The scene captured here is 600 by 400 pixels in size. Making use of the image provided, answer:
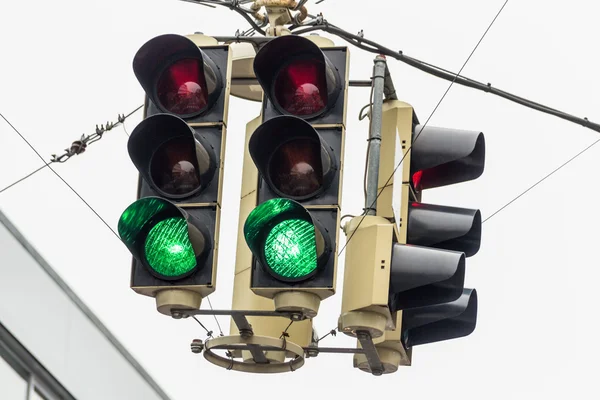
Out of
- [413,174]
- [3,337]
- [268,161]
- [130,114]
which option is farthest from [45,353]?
[268,161]

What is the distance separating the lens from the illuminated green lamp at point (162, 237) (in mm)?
7207

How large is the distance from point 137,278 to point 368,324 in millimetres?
1049

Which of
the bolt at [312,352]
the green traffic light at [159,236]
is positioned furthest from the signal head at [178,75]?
the bolt at [312,352]

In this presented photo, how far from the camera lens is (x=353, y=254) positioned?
7613 millimetres

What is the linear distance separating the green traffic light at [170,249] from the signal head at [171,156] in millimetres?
190

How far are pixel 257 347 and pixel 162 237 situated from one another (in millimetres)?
919

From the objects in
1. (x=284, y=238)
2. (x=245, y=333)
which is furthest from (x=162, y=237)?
(x=245, y=333)

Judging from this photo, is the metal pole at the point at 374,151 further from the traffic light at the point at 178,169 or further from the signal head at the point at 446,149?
the traffic light at the point at 178,169

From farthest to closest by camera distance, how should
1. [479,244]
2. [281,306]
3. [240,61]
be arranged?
1. [240,61]
2. [479,244]
3. [281,306]

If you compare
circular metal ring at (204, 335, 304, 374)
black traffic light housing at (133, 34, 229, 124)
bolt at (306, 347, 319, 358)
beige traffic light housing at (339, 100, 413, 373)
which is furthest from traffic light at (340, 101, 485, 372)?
black traffic light housing at (133, 34, 229, 124)

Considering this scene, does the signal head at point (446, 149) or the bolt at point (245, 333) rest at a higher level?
the signal head at point (446, 149)

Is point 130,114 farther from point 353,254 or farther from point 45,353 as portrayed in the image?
point 45,353

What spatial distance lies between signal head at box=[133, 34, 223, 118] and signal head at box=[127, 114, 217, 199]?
0.54ft

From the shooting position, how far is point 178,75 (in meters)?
7.74
